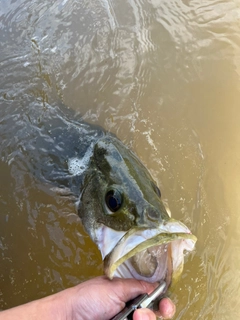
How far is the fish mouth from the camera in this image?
200 centimetres

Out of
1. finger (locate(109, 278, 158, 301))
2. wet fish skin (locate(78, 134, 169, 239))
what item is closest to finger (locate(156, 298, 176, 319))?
finger (locate(109, 278, 158, 301))

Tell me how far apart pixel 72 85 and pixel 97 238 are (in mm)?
2365

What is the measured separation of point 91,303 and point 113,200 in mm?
764

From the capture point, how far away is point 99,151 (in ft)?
11.0

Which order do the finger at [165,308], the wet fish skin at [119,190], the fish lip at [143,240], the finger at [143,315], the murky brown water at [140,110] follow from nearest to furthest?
the finger at [143,315] → the fish lip at [143,240] → the finger at [165,308] → the wet fish skin at [119,190] → the murky brown water at [140,110]

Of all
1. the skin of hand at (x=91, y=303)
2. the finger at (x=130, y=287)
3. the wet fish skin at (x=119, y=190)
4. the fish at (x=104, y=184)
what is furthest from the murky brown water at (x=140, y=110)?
the finger at (x=130, y=287)

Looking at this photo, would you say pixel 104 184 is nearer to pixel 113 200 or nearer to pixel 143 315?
pixel 113 200

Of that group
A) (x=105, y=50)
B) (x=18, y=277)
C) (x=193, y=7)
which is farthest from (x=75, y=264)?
(x=193, y=7)

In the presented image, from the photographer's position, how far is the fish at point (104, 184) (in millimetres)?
2129

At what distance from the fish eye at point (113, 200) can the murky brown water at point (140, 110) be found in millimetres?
922

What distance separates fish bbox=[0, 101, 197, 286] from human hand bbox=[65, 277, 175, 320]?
85 mm

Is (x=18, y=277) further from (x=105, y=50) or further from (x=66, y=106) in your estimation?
(x=105, y=50)

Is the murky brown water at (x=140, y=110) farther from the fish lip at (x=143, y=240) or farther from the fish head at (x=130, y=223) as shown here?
the fish lip at (x=143, y=240)

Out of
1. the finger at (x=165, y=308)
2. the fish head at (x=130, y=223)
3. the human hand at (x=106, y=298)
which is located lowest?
the finger at (x=165, y=308)
